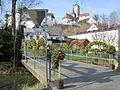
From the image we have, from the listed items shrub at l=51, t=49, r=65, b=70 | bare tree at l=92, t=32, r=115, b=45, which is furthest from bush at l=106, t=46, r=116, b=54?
bare tree at l=92, t=32, r=115, b=45

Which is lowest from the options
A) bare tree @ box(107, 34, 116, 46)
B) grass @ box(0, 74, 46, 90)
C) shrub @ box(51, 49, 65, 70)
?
grass @ box(0, 74, 46, 90)

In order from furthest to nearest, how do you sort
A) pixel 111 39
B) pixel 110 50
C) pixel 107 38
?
pixel 107 38 < pixel 111 39 < pixel 110 50

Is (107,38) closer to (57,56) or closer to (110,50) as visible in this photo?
(110,50)

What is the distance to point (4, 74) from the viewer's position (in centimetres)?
1422

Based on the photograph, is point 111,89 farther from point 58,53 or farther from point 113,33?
point 113,33

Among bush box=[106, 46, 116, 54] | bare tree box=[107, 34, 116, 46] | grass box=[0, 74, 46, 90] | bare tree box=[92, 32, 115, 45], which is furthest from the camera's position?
bare tree box=[92, 32, 115, 45]

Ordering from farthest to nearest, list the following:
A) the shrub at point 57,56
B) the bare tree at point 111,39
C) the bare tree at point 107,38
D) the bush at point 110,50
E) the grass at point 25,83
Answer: the bare tree at point 107,38
the bare tree at point 111,39
the bush at point 110,50
the grass at point 25,83
the shrub at point 57,56

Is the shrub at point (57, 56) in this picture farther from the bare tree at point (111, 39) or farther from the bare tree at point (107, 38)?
the bare tree at point (111, 39)

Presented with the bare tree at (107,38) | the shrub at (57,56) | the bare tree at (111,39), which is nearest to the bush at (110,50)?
the shrub at (57,56)

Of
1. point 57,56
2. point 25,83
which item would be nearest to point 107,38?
point 25,83

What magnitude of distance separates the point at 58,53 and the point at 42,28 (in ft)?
4.31

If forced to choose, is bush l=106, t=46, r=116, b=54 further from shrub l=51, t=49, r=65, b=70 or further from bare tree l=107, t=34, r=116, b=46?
bare tree l=107, t=34, r=116, b=46

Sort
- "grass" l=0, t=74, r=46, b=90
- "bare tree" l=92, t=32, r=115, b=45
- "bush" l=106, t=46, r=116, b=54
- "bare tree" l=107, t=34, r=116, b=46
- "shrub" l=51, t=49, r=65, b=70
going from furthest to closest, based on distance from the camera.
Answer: "bare tree" l=92, t=32, r=115, b=45 → "bare tree" l=107, t=34, r=116, b=46 → "bush" l=106, t=46, r=116, b=54 → "grass" l=0, t=74, r=46, b=90 → "shrub" l=51, t=49, r=65, b=70

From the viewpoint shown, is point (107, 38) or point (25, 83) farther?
point (107, 38)
